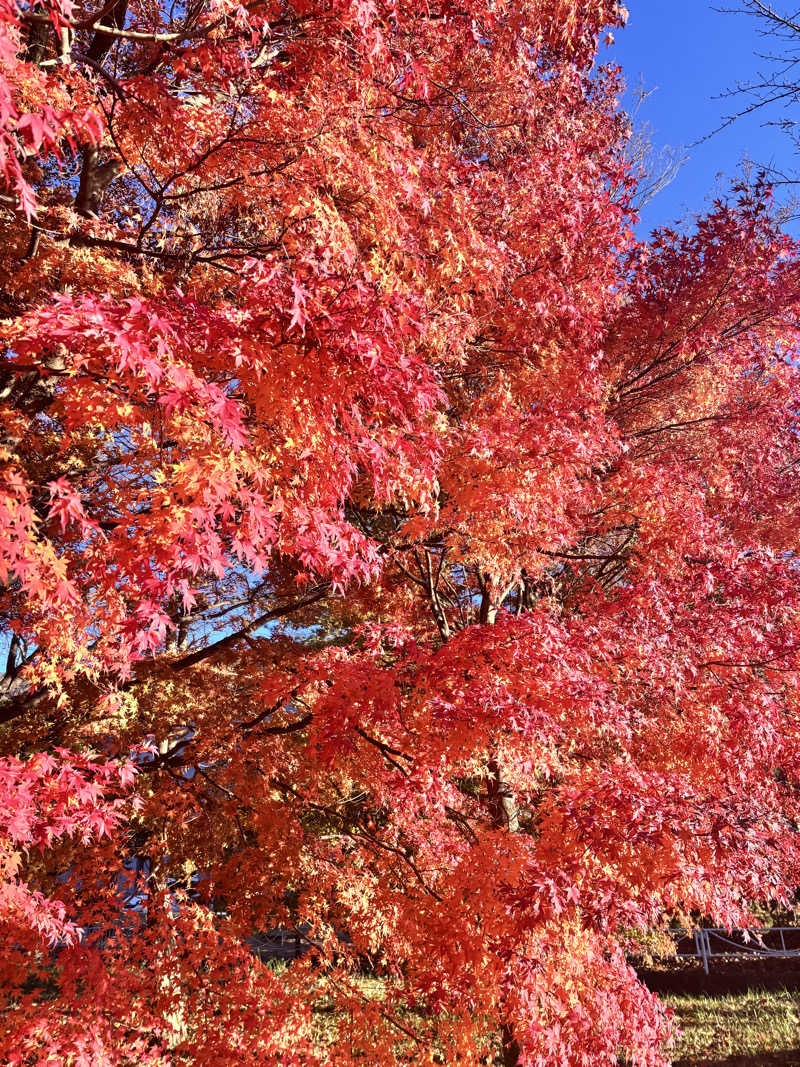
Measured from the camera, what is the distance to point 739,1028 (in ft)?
30.7

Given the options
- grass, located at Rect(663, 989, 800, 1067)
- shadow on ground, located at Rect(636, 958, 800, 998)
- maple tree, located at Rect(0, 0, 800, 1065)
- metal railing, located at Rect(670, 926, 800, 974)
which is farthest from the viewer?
metal railing, located at Rect(670, 926, 800, 974)

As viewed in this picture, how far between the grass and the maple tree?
371 centimetres

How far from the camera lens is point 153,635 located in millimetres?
3455

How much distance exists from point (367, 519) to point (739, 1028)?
9.19 m

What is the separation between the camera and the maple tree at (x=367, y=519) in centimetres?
340

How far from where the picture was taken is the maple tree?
3.40 meters

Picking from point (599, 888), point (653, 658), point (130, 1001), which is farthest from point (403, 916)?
point (653, 658)

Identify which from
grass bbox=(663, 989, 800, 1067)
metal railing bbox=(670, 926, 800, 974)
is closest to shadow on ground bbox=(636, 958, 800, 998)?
metal railing bbox=(670, 926, 800, 974)

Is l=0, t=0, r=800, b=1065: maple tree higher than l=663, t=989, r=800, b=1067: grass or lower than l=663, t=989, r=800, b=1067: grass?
higher

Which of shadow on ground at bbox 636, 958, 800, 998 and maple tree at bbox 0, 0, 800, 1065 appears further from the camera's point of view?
shadow on ground at bbox 636, 958, 800, 998

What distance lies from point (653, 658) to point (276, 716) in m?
4.86

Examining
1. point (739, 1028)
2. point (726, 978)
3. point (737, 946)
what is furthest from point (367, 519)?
point (726, 978)

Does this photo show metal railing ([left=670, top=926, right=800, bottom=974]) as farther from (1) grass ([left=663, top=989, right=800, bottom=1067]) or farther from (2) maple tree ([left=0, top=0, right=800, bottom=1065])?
(2) maple tree ([left=0, top=0, right=800, bottom=1065])

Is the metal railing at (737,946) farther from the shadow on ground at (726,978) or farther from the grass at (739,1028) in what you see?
the grass at (739,1028)
